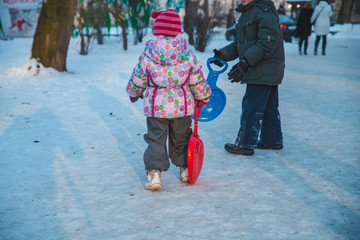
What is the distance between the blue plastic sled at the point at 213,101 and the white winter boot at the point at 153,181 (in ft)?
2.25

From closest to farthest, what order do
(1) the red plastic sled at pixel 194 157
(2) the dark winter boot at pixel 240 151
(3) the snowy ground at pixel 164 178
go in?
(3) the snowy ground at pixel 164 178, (1) the red plastic sled at pixel 194 157, (2) the dark winter boot at pixel 240 151

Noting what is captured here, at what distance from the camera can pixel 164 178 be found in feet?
9.41

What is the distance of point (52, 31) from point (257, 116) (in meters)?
5.45

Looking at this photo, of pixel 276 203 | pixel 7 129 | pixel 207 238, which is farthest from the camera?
pixel 7 129

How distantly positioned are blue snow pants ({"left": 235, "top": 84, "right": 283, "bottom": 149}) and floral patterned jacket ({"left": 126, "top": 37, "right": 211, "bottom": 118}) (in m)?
0.77

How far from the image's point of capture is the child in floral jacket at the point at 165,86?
2.38 meters

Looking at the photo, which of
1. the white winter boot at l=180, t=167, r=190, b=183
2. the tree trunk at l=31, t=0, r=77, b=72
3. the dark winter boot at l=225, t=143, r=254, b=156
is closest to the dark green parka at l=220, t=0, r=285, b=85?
the dark winter boot at l=225, t=143, r=254, b=156

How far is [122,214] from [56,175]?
907mm

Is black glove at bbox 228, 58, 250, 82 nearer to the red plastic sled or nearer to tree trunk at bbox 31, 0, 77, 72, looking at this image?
the red plastic sled

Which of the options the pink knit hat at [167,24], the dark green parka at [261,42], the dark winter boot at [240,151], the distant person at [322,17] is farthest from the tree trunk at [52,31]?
the distant person at [322,17]

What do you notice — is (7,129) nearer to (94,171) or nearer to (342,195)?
(94,171)

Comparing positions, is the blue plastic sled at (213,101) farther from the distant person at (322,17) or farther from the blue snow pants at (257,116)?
the distant person at (322,17)

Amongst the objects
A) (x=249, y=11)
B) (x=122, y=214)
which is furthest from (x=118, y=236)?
(x=249, y=11)

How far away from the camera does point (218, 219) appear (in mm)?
2172
